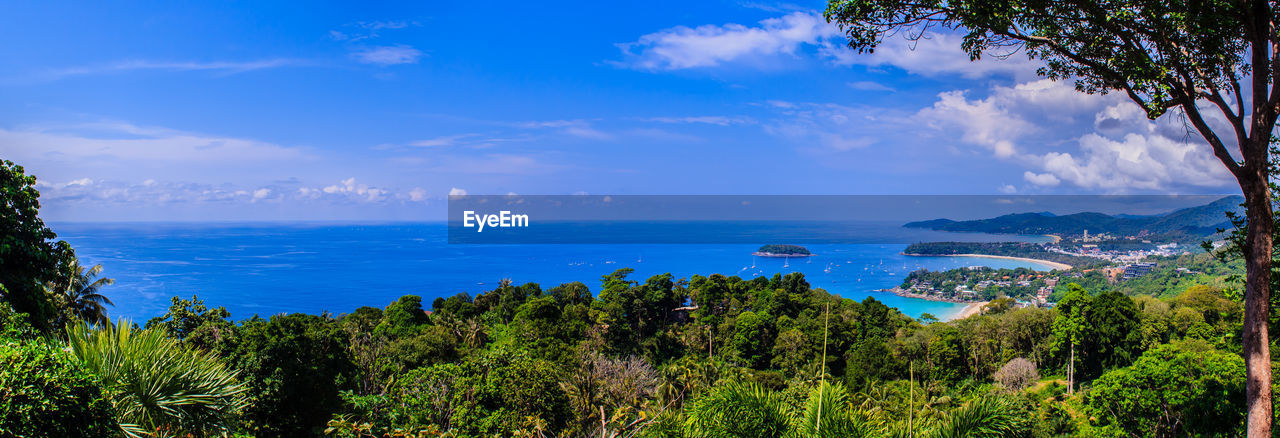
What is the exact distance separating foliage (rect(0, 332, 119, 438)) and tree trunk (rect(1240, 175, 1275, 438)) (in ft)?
24.4

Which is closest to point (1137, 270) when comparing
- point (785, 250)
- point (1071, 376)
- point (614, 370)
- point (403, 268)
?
point (1071, 376)

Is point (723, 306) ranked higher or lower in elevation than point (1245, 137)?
lower

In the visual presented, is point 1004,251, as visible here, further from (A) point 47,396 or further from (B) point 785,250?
(A) point 47,396

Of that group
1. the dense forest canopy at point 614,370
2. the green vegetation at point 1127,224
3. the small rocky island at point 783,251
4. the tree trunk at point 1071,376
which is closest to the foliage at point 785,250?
the small rocky island at point 783,251

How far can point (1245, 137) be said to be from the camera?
390cm

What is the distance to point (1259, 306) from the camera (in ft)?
12.6

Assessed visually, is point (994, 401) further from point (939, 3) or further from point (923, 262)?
point (923, 262)

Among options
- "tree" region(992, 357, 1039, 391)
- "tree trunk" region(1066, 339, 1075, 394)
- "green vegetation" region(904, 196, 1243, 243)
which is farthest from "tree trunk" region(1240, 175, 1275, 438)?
"green vegetation" region(904, 196, 1243, 243)

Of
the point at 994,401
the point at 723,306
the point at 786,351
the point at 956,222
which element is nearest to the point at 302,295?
the point at 723,306

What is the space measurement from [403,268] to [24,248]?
86984mm

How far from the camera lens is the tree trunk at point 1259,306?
3.82 meters

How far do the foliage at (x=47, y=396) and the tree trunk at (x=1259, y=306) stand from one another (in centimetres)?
743

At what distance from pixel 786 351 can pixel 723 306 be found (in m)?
9.02

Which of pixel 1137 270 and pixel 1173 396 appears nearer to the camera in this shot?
pixel 1173 396
